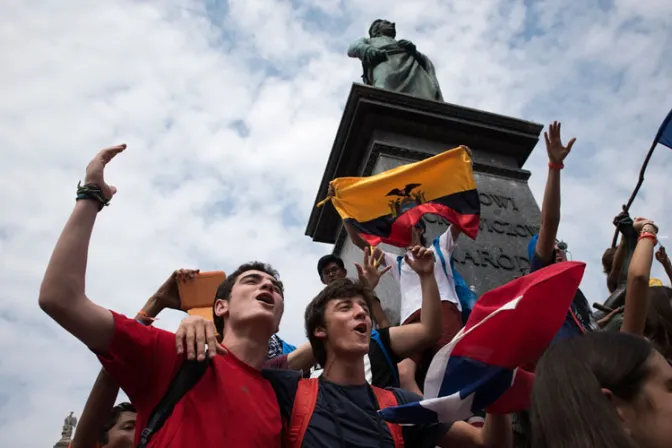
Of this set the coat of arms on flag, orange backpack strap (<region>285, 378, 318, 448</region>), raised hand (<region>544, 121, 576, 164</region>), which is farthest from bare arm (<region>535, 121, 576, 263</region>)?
orange backpack strap (<region>285, 378, 318, 448</region>)

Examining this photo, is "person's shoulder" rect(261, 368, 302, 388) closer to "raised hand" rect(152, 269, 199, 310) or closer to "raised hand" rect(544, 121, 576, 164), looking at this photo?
"raised hand" rect(152, 269, 199, 310)

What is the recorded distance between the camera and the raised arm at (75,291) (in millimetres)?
2322

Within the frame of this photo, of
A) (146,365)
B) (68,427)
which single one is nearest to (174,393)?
(146,365)

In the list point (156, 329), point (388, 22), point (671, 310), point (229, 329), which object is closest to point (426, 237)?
point (671, 310)

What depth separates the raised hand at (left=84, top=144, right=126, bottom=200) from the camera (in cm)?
266

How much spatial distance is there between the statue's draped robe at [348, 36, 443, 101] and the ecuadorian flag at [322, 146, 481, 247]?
356cm

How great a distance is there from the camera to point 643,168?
16.7ft

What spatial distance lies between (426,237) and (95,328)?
195 inches

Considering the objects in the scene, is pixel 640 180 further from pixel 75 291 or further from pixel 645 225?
pixel 75 291

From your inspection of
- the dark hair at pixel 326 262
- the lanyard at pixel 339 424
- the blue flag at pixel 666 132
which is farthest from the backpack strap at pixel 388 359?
the blue flag at pixel 666 132

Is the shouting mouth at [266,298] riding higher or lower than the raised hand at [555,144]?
lower

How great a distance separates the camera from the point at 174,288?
388 centimetres

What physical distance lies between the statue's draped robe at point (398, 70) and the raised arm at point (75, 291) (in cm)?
795

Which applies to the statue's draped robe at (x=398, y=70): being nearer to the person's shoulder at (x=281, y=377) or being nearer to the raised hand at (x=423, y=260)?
the raised hand at (x=423, y=260)
